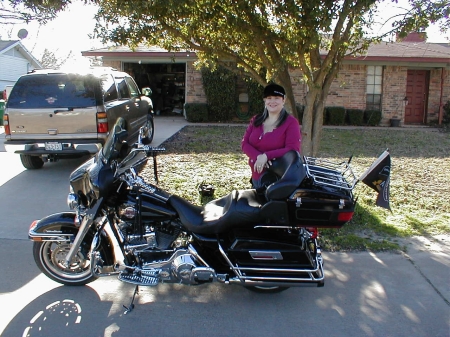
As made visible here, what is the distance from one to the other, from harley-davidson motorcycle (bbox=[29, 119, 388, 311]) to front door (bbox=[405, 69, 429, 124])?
1516 cm

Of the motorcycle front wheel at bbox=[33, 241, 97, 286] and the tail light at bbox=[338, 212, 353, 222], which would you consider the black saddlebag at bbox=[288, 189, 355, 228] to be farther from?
the motorcycle front wheel at bbox=[33, 241, 97, 286]

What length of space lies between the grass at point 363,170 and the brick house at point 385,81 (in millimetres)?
2724

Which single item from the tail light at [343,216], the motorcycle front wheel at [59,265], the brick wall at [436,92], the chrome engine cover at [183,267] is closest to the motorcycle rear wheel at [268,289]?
the chrome engine cover at [183,267]

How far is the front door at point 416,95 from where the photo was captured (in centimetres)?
1695

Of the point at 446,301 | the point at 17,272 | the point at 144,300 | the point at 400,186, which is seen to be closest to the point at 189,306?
the point at 144,300

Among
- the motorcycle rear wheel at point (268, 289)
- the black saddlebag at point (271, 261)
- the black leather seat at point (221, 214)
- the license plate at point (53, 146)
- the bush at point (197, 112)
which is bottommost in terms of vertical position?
the motorcycle rear wheel at point (268, 289)

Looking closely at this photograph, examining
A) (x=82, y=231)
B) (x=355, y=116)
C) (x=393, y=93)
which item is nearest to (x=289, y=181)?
(x=82, y=231)

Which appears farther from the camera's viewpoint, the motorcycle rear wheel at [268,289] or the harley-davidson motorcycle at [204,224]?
the motorcycle rear wheel at [268,289]

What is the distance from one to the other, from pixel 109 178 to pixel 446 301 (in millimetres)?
3165

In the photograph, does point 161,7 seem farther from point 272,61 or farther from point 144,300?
point 144,300

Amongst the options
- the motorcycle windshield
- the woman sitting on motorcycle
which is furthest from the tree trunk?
the motorcycle windshield

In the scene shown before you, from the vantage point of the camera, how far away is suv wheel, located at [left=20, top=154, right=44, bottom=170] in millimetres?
8070

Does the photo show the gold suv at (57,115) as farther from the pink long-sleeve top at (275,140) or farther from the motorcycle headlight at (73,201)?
the pink long-sleeve top at (275,140)

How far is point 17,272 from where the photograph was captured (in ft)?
13.7
